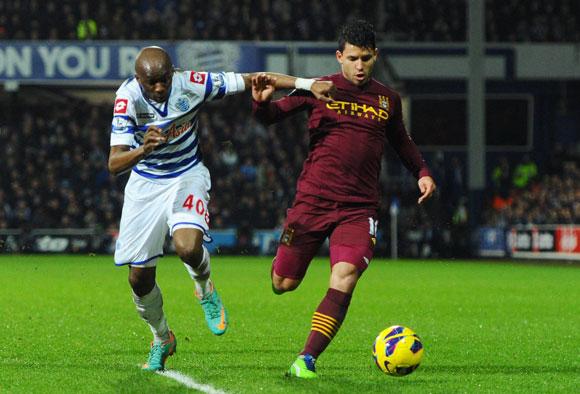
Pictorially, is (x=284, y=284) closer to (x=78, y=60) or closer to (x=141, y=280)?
(x=141, y=280)

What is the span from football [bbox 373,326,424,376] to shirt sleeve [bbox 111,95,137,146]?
2.02 metres

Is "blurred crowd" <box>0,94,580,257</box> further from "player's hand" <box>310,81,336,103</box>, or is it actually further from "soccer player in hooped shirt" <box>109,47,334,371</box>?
"player's hand" <box>310,81,336,103</box>

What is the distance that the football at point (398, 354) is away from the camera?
6.94 metres

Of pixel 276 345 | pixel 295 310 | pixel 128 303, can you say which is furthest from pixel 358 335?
pixel 128 303

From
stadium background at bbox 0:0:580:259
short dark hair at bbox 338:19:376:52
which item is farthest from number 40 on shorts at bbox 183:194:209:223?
stadium background at bbox 0:0:580:259

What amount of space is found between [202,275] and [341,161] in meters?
1.45

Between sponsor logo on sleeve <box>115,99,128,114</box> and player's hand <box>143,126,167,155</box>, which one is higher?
sponsor logo on sleeve <box>115,99,128,114</box>

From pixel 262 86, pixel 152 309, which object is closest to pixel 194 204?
pixel 152 309

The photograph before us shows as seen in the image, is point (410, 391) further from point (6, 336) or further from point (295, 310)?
point (295, 310)

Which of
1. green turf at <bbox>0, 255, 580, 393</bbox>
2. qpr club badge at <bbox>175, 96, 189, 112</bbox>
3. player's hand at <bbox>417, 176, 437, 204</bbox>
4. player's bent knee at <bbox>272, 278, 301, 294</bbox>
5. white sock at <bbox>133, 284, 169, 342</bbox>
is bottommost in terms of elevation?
green turf at <bbox>0, 255, 580, 393</bbox>

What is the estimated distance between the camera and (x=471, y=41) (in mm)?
30656

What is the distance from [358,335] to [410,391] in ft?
12.1

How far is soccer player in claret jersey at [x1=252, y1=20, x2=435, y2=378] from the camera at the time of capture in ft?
23.4

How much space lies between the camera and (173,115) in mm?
7355
